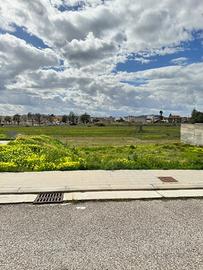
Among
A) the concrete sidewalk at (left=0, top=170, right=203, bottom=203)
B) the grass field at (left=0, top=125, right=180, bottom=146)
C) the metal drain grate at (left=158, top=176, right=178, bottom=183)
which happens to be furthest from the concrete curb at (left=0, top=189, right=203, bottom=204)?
the grass field at (left=0, top=125, right=180, bottom=146)

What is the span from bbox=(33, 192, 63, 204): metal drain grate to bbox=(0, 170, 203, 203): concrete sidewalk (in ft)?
0.48

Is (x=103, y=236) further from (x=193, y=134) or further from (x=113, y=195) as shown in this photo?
(x=193, y=134)

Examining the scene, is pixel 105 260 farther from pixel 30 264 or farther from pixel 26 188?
pixel 26 188

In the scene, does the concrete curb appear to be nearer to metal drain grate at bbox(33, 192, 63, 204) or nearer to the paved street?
metal drain grate at bbox(33, 192, 63, 204)

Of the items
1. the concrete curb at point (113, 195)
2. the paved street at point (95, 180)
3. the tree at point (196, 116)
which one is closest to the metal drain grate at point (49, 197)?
the concrete curb at point (113, 195)

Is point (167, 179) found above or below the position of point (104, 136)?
above

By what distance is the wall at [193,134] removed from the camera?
91.4ft

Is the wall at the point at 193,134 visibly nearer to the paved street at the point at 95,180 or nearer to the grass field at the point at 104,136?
the grass field at the point at 104,136

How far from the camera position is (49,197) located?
8.07 m

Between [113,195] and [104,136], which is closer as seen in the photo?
[113,195]

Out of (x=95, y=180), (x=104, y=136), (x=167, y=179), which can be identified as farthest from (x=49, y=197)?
(x=104, y=136)

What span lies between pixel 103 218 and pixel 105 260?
6.19ft

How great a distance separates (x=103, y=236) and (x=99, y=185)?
3.55 metres

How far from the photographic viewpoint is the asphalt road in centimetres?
455
